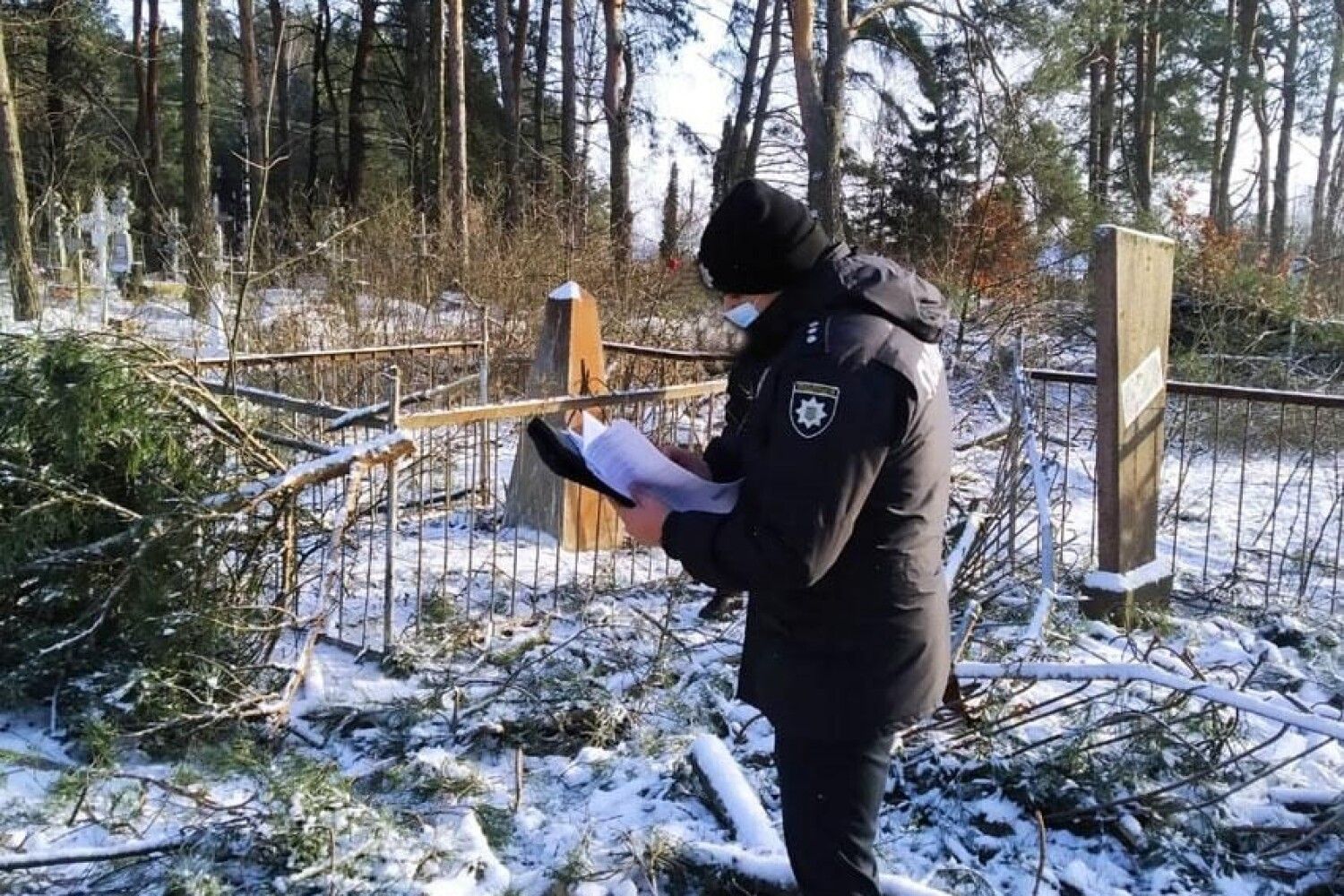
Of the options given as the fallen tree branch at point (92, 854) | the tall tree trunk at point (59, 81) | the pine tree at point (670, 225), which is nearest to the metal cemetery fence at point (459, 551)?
the fallen tree branch at point (92, 854)

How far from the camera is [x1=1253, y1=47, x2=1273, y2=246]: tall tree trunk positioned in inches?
1064

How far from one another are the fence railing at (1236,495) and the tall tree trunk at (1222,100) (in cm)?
1684

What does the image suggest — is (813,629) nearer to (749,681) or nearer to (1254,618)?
(749,681)

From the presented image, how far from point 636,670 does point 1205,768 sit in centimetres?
203

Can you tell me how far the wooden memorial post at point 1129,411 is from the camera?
4.71m

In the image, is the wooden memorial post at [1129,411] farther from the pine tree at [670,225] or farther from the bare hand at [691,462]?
the pine tree at [670,225]

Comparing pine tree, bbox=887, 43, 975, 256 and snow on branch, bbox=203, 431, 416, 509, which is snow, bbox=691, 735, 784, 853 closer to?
snow on branch, bbox=203, 431, 416, 509

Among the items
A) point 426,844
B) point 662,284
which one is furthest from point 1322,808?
point 662,284

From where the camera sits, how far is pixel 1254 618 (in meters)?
5.17

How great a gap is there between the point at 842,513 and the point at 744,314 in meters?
0.49

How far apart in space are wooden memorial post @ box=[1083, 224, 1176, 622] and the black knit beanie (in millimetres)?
3186

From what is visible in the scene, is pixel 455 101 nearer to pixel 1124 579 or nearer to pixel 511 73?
pixel 511 73

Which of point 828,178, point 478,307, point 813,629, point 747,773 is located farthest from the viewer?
point 828,178

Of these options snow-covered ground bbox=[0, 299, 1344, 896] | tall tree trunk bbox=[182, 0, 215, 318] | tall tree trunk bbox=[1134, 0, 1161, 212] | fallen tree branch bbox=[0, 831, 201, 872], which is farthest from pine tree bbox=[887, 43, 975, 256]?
fallen tree branch bbox=[0, 831, 201, 872]
